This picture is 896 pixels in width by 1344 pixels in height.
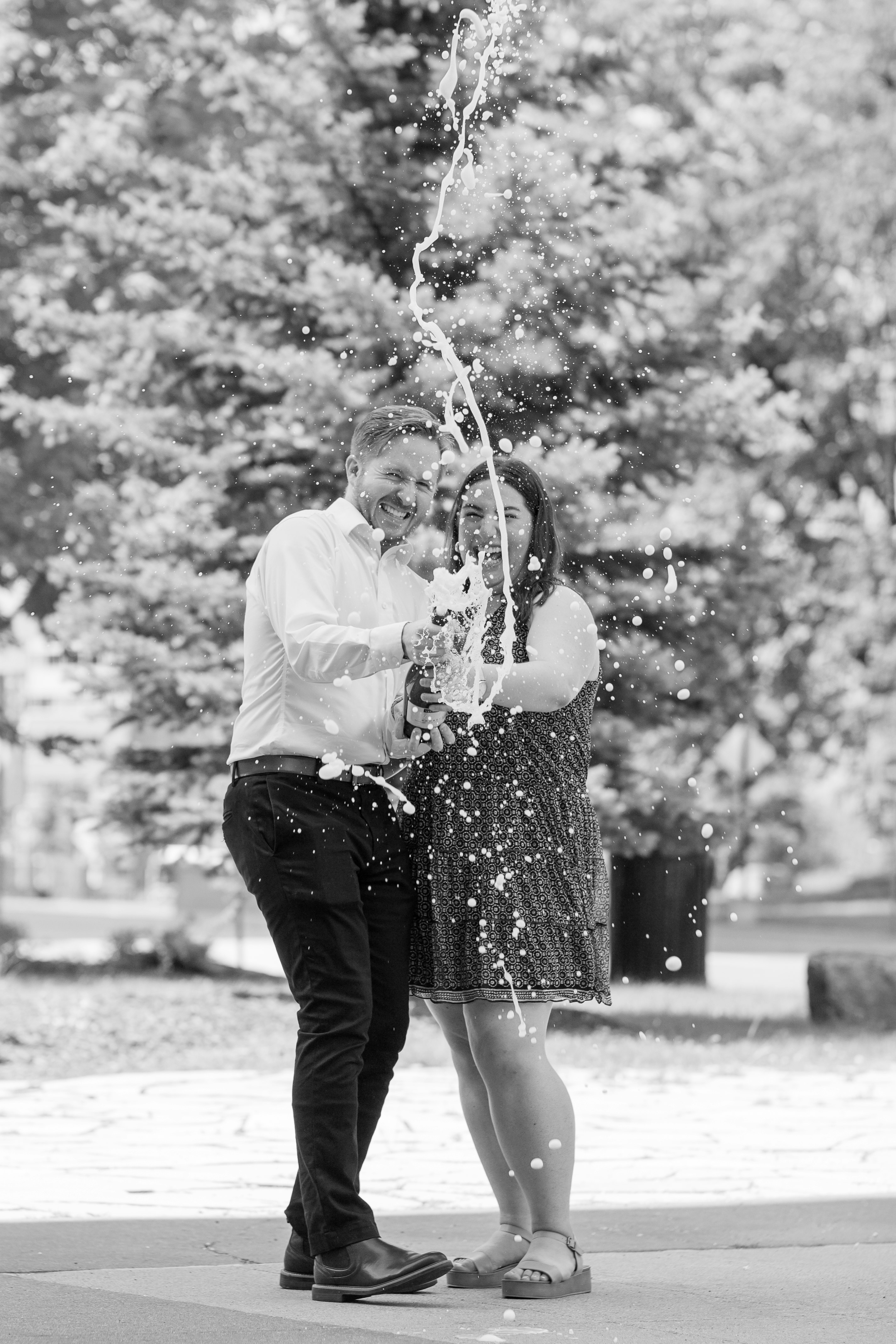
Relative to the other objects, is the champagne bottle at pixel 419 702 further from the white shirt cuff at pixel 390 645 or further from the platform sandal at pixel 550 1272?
the platform sandal at pixel 550 1272

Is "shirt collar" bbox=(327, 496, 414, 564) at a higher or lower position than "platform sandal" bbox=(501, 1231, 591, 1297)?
higher

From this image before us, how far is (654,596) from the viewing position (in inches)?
424

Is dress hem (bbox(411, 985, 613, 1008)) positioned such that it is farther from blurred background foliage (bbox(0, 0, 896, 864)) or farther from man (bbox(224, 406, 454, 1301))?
blurred background foliage (bbox(0, 0, 896, 864))

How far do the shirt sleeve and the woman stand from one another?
0.30 metres

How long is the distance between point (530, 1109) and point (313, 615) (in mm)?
1228

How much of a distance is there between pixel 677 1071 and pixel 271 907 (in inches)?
206

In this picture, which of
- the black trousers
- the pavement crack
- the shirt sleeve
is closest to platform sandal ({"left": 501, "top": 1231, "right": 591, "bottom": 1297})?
the black trousers

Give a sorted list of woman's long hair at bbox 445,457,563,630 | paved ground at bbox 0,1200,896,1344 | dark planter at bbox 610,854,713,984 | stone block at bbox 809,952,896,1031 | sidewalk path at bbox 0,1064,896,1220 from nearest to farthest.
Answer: paved ground at bbox 0,1200,896,1344 < woman's long hair at bbox 445,457,563,630 < sidewalk path at bbox 0,1064,896,1220 < stone block at bbox 809,952,896,1031 < dark planter at bbox 610,854,713,984

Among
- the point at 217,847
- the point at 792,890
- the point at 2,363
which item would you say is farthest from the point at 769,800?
the point at 217,847

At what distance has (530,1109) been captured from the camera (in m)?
4.33

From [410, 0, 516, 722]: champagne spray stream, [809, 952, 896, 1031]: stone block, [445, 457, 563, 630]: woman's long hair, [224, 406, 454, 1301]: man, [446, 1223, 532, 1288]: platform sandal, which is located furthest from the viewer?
[809, 952, 896, 1031]: stone block

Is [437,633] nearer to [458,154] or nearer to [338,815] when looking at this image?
[338,815]

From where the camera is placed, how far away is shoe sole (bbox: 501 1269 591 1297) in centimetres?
426

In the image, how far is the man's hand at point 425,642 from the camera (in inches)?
160
